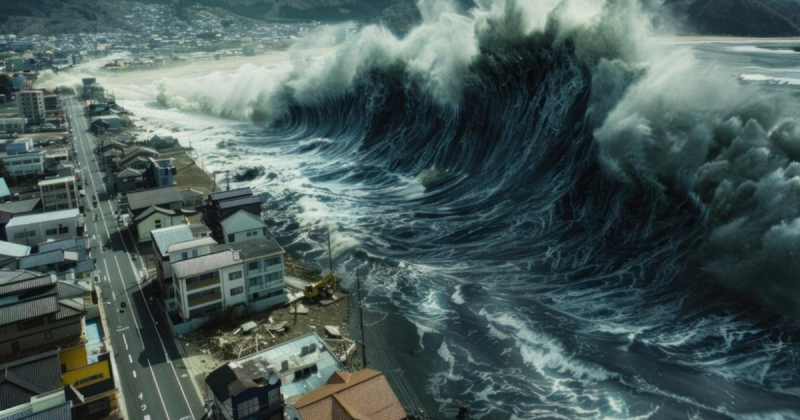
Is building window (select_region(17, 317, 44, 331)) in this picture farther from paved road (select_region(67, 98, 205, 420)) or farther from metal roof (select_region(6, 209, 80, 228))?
metal roof (select_region(6, 209, 80, 228))

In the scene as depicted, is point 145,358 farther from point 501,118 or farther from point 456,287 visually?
point 501,118

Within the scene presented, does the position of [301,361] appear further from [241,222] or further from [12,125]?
[12,125]

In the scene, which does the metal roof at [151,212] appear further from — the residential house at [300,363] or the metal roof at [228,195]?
the residential house at [300,363]

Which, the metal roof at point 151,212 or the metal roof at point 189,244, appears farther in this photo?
the metal roof at point 151,212

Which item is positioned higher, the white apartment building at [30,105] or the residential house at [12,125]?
the white apartment building at [30,105]

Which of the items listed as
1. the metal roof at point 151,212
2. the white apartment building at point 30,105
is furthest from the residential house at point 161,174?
the white apartment building at point 30,105

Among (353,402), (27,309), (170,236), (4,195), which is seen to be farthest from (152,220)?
(353,402)
